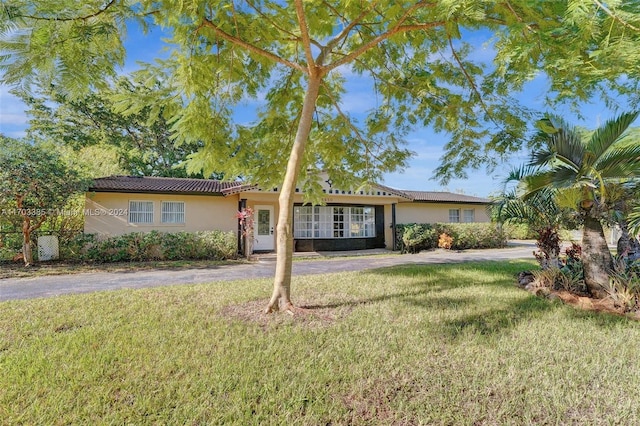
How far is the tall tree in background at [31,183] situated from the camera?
10.6 m

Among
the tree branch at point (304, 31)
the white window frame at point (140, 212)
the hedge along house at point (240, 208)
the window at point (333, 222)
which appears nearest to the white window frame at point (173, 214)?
the hedge along house at point (240, 208)

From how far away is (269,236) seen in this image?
16.9 meters

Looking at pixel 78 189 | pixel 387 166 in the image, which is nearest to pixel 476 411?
pixel 387 166

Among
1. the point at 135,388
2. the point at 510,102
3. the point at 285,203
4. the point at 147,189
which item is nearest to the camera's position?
the point at 135,388

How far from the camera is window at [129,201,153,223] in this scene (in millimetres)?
14859

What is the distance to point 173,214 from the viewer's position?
15.6 m

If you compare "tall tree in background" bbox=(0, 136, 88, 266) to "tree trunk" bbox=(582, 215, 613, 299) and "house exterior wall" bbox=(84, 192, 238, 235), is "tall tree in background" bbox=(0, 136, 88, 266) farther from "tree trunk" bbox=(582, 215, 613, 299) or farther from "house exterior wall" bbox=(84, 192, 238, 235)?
"tree trunk" bbox=(582, 215, 613, 299)

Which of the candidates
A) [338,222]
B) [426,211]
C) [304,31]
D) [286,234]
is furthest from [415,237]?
[304,31]

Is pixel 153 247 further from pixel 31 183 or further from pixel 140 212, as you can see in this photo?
pixel 31 183

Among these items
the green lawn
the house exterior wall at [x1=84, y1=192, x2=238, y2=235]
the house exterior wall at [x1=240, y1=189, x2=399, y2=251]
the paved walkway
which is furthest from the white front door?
the green lawn

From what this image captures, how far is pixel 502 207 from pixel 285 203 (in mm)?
5865

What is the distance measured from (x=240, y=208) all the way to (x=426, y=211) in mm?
13043

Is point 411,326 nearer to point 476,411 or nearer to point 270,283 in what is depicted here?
point 476,411

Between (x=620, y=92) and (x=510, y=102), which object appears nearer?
(x=620, y=92)
